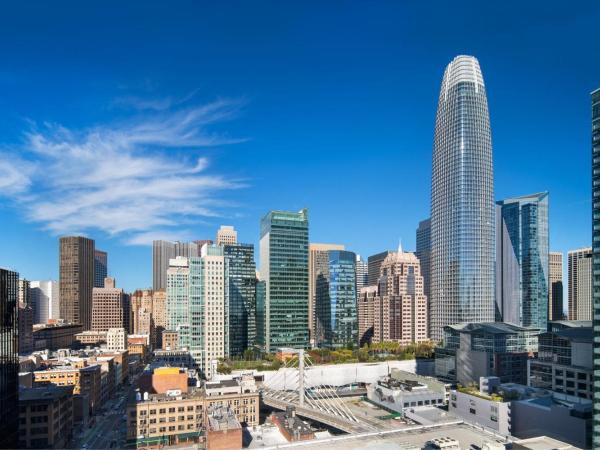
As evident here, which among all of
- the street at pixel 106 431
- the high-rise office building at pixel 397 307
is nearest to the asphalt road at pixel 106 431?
the street at pixel 106 431

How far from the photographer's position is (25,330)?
16838 cm

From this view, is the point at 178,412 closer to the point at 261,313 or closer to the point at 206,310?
the point at 206,310

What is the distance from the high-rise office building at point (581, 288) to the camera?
17938 centimetres

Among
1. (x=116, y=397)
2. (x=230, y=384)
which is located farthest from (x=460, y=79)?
(x=116, y=397)

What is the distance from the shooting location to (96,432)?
82.7 meters

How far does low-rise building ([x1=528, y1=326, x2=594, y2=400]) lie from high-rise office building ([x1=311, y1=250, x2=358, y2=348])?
82.0 m

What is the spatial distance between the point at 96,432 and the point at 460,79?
13327cm

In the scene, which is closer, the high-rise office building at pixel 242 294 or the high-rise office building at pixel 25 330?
the high-rise office building at pixel 242 294

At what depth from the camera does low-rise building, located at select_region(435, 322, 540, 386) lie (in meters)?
97.6

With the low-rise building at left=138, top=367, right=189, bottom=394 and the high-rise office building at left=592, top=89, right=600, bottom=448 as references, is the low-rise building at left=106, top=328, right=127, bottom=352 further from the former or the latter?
the high-rise office building at left=592, top=89, right=600, bottom=448

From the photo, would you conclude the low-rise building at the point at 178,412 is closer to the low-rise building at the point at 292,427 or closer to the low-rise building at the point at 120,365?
the low-rise building at the point at 292,427

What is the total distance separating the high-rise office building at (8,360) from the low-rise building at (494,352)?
79632 mm

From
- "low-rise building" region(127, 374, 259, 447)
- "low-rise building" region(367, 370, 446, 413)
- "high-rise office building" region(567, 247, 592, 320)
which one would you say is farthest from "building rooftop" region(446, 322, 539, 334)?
"high-rise office building" region(567, 247, 592, 320)

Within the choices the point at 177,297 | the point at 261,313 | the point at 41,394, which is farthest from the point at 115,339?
the point at 41,394
